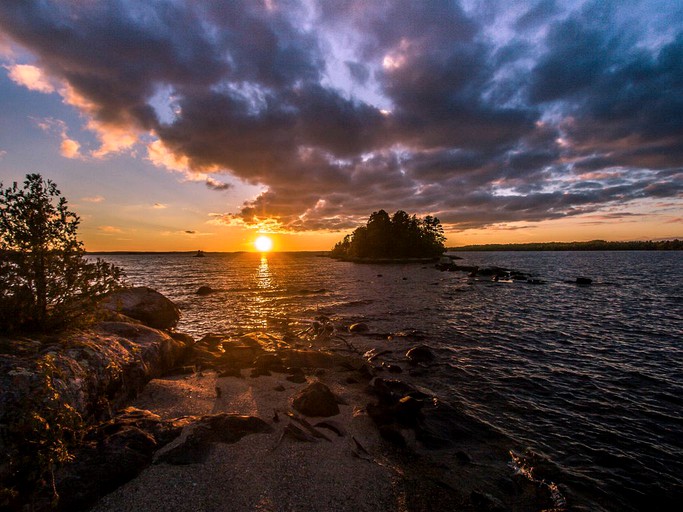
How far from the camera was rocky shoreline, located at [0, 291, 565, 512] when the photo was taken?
6.25 metres

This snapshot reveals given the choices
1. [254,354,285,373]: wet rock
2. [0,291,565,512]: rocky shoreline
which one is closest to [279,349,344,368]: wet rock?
[254,354,285,373]: wet rock

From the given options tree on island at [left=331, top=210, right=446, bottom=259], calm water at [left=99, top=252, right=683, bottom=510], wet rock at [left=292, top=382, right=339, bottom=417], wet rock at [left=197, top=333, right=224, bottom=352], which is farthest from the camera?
tree on island at [left=331, top=210, right=446, bottom=259]

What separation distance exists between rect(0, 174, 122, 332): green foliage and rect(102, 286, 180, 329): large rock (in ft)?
33.7

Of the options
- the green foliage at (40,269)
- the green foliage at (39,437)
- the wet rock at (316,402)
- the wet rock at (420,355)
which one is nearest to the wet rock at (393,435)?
the wet rock at (316,402)

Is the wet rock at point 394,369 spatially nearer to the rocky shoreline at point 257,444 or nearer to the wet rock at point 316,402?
the rocky shoreline at point 257,444

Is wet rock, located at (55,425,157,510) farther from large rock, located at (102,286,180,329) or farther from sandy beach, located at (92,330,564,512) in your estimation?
large rock, located at (102,286,180,329)

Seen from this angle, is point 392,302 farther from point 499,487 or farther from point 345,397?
point 499,487

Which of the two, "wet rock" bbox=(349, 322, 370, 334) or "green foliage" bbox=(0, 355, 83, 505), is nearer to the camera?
"green foliage" bbox=(0, 355, 83, 505)

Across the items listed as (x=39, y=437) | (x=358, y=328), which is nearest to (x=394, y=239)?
(x=358, y=328)

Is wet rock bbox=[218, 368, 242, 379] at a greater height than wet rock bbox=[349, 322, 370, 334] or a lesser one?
greater

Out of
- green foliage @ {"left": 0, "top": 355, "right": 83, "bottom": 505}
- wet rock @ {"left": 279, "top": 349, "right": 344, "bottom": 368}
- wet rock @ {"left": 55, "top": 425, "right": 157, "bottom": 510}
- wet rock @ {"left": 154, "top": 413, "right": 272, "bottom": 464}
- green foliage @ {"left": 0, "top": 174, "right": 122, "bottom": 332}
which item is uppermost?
green foliage @ {"left": 0, "top": 174, "right": 122, "bottom": 332}

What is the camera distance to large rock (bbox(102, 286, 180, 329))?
1930cm

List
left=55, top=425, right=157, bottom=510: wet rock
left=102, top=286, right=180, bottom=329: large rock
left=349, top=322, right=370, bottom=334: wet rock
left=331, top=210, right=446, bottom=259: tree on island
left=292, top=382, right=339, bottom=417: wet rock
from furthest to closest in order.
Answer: left=331, top=210, right=446, bottom=259: tree on island < left=349, top=322, right=370, bottom=334: wet rock < left=102, top=286, right=180, bottom=329: large rock < left=292, top=382, right=339, bottom=417: wet rock < left=55, top=425, right=157, bottom=510: wet rock

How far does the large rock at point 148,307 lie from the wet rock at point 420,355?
1675cm
